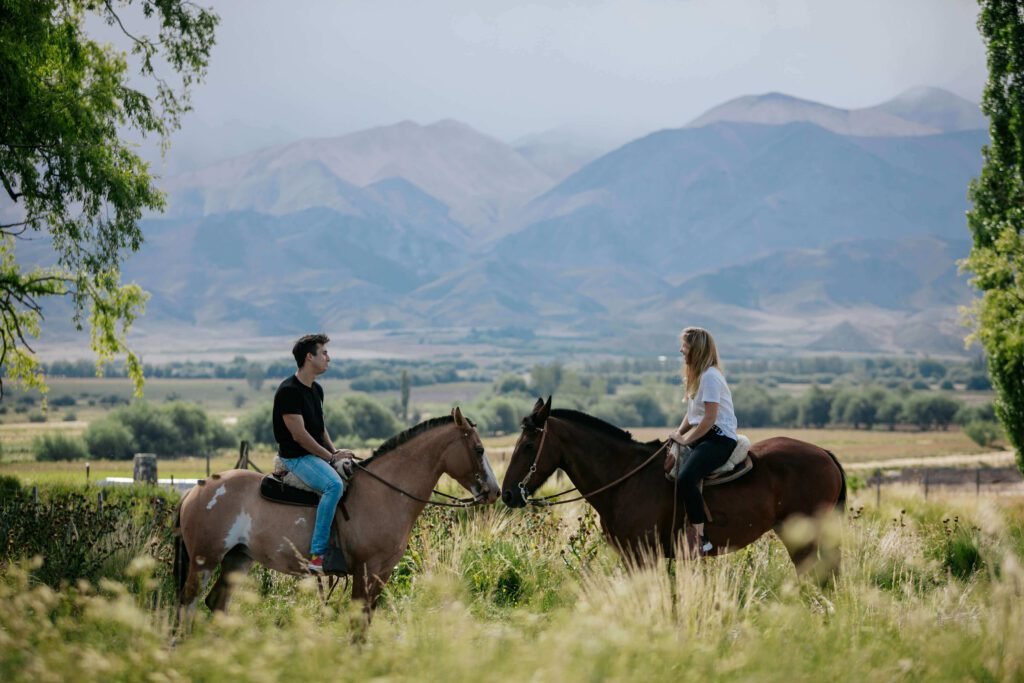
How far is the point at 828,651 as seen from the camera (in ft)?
24.9

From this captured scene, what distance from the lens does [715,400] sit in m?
10.1

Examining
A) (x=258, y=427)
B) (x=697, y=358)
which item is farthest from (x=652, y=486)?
(x=258, y=427)

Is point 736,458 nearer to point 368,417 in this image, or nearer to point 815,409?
point 368,417

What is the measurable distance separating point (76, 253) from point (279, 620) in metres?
10.1

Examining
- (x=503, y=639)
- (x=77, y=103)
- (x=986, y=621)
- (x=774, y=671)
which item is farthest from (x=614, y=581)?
(x=77, y=103)

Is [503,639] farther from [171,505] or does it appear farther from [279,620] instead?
[171,505]

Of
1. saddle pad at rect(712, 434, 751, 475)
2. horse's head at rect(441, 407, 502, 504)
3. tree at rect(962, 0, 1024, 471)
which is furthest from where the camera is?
tree at rect(962, 0, 1024, 471)

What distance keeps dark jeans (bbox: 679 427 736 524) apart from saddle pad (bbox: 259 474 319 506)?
11.5 ft

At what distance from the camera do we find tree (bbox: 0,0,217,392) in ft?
51.2

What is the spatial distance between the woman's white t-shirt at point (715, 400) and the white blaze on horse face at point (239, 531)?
13.9 ft

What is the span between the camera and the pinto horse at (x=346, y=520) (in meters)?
9.50

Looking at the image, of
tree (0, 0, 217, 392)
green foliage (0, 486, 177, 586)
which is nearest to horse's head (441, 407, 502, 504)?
green foliage (0, 486, 177, 586)

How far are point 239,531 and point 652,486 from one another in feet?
13.0

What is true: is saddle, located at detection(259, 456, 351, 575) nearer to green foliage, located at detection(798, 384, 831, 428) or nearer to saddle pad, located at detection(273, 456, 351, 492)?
saddle pad, located at detection(273, 456, 351, 492)
